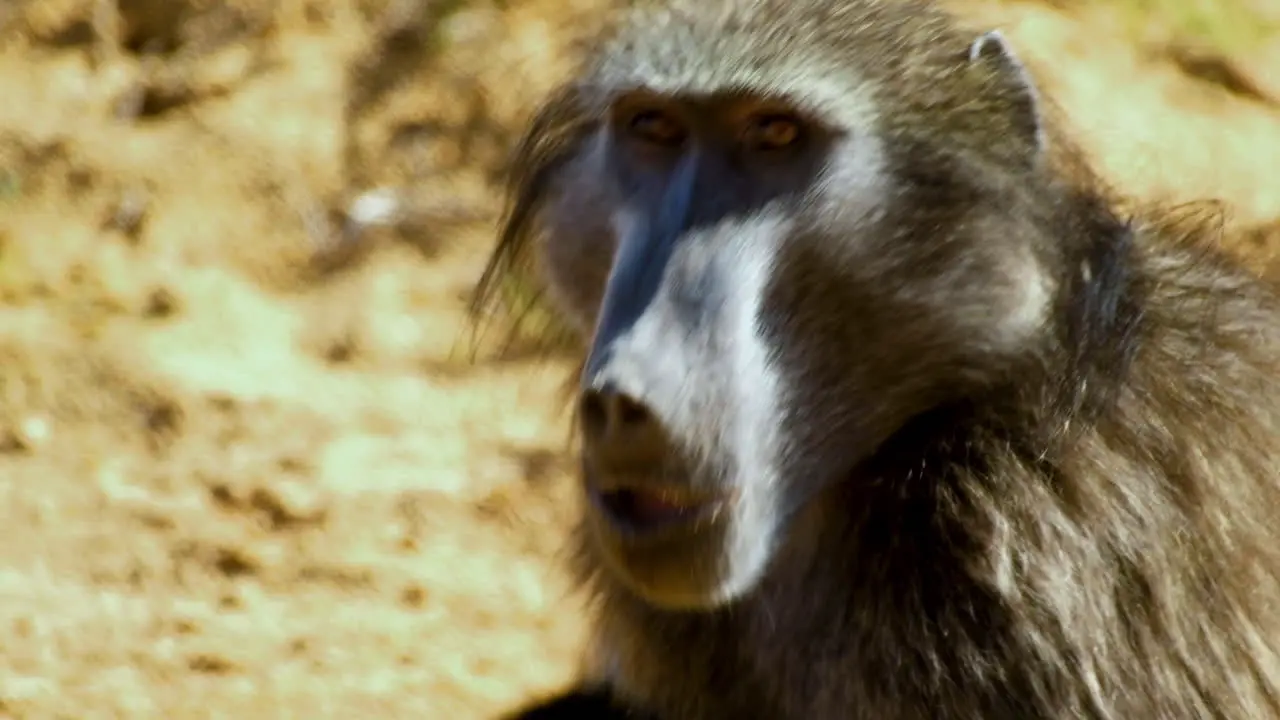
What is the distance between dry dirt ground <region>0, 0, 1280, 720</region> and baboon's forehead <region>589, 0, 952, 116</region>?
729 mm

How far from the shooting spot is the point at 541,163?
2996 millimetres

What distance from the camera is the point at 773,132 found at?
2.60 m

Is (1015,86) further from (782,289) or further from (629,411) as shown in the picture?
(629,411)

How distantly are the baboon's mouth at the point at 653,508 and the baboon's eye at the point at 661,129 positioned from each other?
56 cm

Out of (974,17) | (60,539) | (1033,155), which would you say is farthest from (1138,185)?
(60,539)

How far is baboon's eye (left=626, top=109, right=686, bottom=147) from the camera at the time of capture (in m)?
2.66

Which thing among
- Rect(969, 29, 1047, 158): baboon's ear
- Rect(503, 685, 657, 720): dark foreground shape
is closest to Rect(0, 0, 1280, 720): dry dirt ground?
Rect(503, 685, 657, 720): dark foreground shape

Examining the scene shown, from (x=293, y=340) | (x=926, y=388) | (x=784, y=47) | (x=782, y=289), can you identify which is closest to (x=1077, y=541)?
(x=926, y=388)

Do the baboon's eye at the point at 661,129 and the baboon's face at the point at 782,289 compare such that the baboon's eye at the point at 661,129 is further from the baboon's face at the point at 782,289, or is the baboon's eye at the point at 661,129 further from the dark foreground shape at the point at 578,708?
the dark foreground shape at the point at 578,708

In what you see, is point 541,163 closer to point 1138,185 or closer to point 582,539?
point 582,539

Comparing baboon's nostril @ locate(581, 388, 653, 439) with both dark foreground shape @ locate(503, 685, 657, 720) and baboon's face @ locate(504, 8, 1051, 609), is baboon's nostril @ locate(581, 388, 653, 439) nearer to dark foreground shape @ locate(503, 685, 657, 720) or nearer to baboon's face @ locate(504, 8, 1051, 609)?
baboon's face @ locate(504, 8, 1051, 609)

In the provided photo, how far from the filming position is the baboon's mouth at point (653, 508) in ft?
7.75

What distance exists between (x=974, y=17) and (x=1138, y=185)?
170 cm

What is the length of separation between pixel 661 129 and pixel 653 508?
594 millimetres
